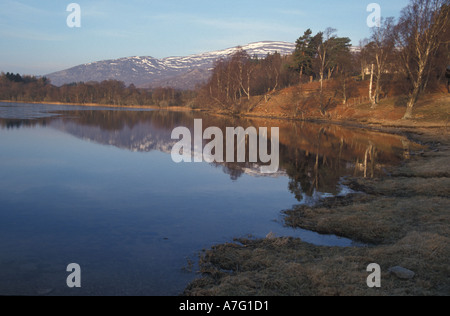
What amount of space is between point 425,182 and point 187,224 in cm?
1089

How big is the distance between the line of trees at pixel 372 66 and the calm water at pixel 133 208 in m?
23.3

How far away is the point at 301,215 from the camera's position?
11.7 meters

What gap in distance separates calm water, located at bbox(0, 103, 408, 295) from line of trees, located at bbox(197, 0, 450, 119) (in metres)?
23.3

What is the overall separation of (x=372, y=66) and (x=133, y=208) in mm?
50322

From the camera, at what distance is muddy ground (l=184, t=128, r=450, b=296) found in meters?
6.35

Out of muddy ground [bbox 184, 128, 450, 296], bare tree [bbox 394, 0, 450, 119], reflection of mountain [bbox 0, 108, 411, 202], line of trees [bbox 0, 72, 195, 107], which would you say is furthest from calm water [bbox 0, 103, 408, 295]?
line of trees [bbox 0, 72, 195, 107]

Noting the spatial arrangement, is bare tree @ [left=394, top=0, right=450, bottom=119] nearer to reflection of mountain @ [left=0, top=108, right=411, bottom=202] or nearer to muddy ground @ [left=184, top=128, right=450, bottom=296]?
reflection of mountain @ [left=0, top=108, right=411, bottom=202]

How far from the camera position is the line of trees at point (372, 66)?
40312 millimetres

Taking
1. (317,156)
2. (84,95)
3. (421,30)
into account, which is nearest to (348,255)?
(317,156)

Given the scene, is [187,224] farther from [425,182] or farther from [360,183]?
[425,182]

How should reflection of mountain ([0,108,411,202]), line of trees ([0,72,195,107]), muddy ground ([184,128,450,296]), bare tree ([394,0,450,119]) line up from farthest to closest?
line of trees ([0,72,195,107]), bare tree ([394,0,450,119]), reflection of mountain ([0,108,411,202]), muddy ground ([184,128,450,296])

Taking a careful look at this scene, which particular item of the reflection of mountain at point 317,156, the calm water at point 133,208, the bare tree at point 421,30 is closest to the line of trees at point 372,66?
the bare tree at point 421,30

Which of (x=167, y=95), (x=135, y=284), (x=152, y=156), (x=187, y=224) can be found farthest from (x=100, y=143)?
(x=167, y=95)

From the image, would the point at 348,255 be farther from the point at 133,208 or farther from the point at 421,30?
the point at 421,30
